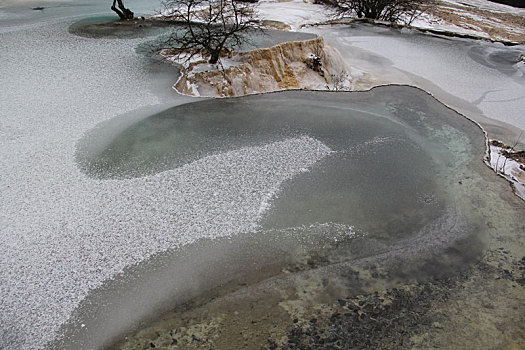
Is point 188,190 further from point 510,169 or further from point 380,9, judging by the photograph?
point 380,9

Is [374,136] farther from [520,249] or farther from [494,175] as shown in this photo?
[520,249]

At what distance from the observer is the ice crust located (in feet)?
7.12

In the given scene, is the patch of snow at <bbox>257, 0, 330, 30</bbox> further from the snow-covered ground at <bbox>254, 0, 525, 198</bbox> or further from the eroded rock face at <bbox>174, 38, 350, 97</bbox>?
the eroded rock face at <bbox>174, 38, 350, 97</bbox>

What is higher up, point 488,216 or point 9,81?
point 9,81

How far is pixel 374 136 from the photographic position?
3.79 metres

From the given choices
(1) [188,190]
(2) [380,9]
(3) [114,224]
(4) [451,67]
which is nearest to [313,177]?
(1) [188,190]

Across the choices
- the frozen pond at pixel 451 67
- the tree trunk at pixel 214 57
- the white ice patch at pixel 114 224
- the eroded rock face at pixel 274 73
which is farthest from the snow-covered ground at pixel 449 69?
the white ice patch at pixel 114 224

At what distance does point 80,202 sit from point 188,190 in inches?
32.4

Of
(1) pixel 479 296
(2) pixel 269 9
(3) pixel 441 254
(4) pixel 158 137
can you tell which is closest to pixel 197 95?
(4) pixel 158 137

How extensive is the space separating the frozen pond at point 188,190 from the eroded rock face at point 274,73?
301 mm

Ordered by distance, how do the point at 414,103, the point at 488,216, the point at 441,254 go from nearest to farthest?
the point at 441,254 < the point at 488,216 < the point at 414,103

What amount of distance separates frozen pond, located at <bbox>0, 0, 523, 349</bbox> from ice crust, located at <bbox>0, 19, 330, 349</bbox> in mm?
12

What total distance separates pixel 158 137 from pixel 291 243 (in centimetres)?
191

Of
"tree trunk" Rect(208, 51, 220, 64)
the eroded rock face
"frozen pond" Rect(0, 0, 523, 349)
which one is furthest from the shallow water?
"tree trunk" Rect(208, 51, 220, 64)
